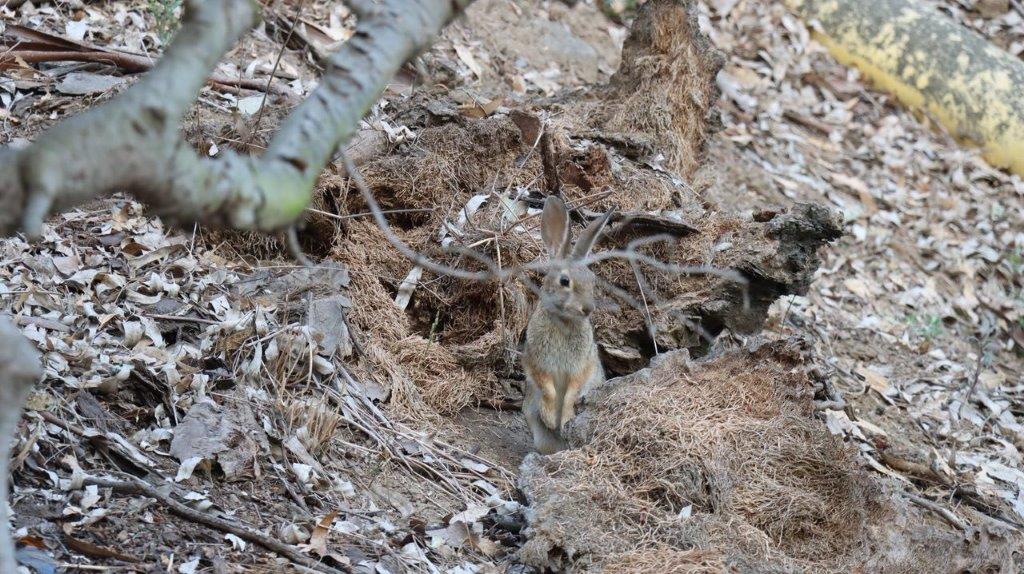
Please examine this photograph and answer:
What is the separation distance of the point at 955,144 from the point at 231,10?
35.1 feet

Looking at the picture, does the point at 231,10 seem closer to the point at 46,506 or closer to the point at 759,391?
the point at 46,506

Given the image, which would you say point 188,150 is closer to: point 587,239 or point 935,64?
point 587,239

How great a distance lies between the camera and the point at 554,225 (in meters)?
6.12

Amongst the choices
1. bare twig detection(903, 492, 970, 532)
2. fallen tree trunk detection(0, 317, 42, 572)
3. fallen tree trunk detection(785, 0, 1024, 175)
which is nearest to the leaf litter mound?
bare twig detection(903, 492, 970, 532)

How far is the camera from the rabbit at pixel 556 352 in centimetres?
612

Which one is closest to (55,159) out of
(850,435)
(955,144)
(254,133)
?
(254,133)

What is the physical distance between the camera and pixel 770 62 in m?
11.8

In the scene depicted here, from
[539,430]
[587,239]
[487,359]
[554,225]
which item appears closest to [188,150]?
[587,239]

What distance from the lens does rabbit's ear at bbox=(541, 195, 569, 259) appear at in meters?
6.03

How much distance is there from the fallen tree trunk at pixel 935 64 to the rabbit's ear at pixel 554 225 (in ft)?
24.5

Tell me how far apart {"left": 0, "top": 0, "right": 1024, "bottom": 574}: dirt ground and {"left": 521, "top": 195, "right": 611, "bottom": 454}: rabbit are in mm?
218

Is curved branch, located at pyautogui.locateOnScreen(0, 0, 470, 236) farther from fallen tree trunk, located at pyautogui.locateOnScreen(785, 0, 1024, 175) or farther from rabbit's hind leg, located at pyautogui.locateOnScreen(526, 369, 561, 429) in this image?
fallen tree trunk, located at pyautogui.locateOnScreen(785, 0, 1024, 175)

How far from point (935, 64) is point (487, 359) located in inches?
305

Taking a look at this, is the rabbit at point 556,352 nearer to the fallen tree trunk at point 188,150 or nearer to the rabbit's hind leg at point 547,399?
the rabbit's hind leg at point 547,399
